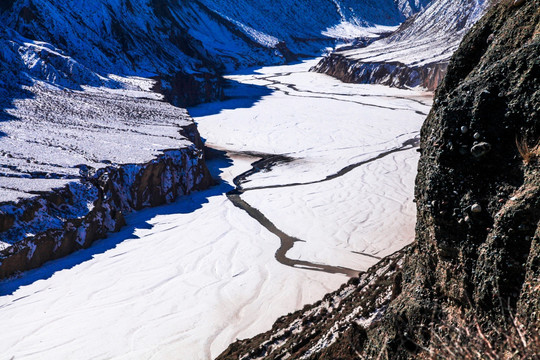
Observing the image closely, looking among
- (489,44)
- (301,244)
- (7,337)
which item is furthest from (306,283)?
(489,44)

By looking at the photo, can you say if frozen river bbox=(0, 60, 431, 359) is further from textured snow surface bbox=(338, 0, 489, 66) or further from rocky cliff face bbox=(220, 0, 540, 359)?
textured snow surface bbox=(338, 0, 489, 66)

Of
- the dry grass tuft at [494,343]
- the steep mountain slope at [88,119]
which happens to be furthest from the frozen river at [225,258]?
the dry grass tuft at [494,343]

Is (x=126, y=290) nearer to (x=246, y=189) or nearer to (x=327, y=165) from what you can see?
(x=246, y=189)

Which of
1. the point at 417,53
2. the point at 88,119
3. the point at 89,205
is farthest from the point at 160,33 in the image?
the point at 89,205

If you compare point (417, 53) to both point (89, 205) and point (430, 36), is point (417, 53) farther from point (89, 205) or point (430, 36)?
point (89, 205)

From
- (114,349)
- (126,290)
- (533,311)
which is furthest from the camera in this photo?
(126,290)

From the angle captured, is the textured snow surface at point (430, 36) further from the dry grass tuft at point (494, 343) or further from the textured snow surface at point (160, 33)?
the dry grass tuft at point (494, 343)

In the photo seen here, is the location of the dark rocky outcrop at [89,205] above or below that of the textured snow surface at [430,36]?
below
